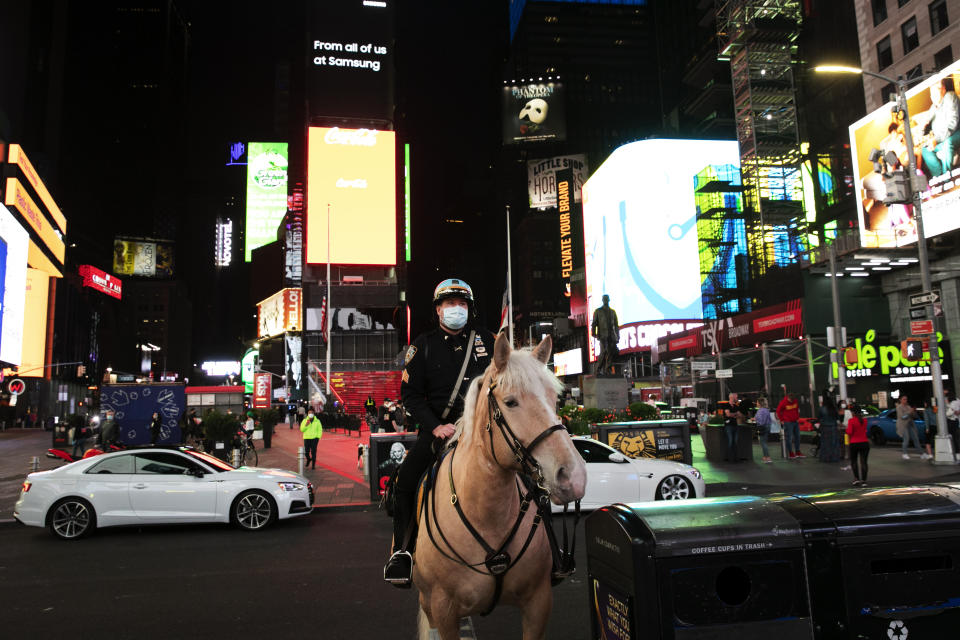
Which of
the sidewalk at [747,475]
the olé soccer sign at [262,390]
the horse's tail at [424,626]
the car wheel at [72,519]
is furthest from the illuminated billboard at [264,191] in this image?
the horse's tail at [424,626]

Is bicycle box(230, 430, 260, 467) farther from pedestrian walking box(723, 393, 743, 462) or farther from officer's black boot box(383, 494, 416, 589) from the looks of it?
officer's black boot box(383, 494, 416, 589)

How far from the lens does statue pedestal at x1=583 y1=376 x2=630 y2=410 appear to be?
21500mm

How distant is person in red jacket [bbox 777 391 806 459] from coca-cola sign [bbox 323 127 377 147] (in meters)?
64.6

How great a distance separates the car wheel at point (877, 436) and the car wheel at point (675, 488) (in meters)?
15.3

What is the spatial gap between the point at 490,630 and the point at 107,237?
151m

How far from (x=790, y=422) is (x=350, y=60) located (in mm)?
75855

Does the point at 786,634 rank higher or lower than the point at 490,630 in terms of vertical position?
higher

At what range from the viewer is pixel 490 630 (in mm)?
5461

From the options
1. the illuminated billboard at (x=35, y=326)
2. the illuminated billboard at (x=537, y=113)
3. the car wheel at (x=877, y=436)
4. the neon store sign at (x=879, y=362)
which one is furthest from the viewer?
the illuminated billboard at (x=537, y=113)

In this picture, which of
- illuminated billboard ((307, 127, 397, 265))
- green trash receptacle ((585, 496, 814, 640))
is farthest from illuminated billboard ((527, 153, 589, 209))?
green trash receptacle ((585, 496, 814, 640))

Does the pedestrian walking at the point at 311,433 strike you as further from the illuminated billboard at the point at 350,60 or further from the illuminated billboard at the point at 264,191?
the illuminated billboard at the point at 264,191

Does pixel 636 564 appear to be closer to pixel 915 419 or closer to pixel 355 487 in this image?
pixel 355 487

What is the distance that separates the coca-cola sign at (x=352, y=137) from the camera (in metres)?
74.2

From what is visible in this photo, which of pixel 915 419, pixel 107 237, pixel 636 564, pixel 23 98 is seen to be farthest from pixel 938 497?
pixel 107 237
